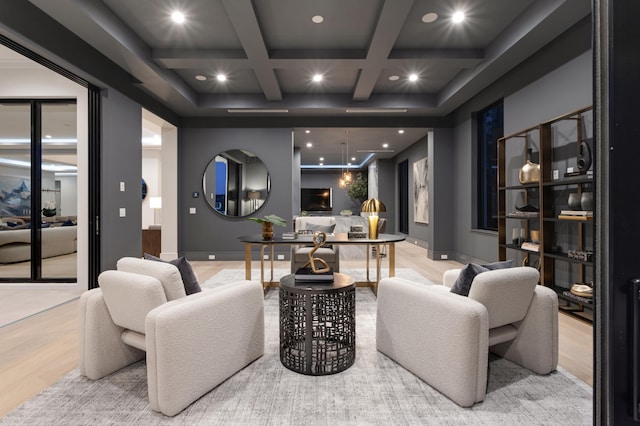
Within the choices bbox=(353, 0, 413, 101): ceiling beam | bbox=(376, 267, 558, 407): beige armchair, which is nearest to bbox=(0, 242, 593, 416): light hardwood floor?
bbox=(376, 267, 558, 407): beige armchair

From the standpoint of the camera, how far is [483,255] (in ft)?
17.2

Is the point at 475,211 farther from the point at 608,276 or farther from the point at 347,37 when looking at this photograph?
the point at 608,276

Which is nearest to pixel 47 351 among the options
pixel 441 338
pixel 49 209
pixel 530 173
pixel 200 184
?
pixel 441 338

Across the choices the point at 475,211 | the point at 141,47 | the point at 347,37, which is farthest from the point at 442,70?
the point at 141,47

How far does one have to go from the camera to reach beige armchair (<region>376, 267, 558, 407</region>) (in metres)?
1.70

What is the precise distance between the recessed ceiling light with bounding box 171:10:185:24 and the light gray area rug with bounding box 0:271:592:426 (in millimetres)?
3314

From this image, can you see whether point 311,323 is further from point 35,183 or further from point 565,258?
point 35,183

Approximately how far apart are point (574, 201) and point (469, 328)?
2.30 meters

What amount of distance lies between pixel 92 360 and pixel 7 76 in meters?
4.36

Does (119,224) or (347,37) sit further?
(119,224)

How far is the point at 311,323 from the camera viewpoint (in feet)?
6.80

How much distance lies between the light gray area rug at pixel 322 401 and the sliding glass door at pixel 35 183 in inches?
127

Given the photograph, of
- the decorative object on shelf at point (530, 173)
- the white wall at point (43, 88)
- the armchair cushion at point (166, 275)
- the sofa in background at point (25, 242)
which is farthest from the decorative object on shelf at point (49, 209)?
the decorative object on shelf at point (530, 173)

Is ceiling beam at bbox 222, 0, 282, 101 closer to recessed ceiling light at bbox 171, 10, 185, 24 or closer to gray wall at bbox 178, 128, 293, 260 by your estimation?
recessed ceiling light at bbox 171, 10, 185, 24
